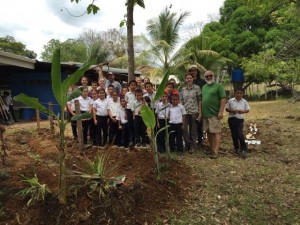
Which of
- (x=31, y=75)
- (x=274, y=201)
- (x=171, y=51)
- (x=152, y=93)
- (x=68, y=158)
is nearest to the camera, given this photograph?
(x=274, y=201)

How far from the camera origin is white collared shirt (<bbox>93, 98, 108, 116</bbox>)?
23.4 feet

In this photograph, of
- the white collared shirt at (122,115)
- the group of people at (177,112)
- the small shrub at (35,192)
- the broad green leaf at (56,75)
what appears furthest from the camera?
the white collared shirt at (122,115)

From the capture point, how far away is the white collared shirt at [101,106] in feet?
23.4

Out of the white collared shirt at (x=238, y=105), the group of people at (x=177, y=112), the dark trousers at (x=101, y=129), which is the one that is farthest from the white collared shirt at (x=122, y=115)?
the white collared shirt at (x=238, y=105)

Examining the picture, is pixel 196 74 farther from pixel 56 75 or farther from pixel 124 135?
pixel 56 75

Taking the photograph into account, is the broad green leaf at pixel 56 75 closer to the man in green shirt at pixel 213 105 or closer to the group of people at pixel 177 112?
the group of people at pixel 177 112

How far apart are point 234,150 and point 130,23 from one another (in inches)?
136

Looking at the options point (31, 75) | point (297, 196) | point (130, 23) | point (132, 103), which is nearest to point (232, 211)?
point (297, 196)

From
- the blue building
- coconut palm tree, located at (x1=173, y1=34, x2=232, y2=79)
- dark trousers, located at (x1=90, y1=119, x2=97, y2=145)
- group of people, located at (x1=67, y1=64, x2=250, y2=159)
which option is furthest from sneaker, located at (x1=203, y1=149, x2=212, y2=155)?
coconut palm tree, located at (x1=173, y1=34, x2=232, y2=79)

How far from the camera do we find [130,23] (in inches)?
274

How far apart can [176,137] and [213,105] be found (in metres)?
1.01

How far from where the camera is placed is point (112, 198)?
3738 mm

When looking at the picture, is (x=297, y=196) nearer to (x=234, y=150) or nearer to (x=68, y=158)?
(x=234, y=150)

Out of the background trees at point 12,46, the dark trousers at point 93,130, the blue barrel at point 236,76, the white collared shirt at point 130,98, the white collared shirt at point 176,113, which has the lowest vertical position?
the dark trousers at point 93,130
